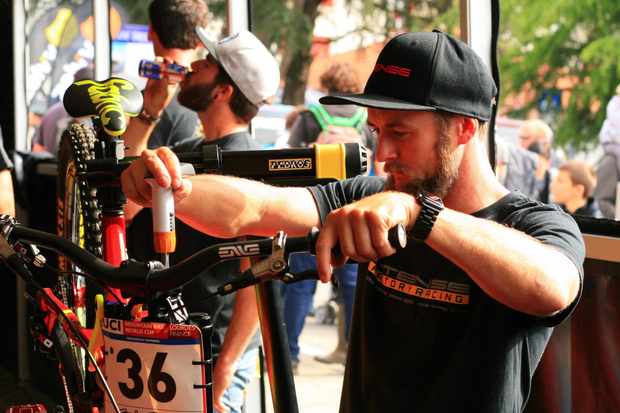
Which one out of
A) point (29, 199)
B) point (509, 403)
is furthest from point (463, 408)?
point (29, 199)

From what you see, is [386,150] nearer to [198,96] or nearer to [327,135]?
[198,96]

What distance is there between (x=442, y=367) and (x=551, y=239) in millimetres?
313

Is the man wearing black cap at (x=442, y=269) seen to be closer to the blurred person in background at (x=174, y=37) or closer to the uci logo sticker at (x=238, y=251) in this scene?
the uci logo sticker at (x=238, y=251)

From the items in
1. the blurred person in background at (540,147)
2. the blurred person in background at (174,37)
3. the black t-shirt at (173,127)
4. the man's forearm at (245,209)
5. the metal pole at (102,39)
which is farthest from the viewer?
the blurred person in background at (540,147)

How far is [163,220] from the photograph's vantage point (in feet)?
4.84

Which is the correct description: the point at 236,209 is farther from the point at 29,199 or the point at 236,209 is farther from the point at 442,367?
the point at 29,199

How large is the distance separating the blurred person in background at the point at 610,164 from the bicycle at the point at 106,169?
4.46 m

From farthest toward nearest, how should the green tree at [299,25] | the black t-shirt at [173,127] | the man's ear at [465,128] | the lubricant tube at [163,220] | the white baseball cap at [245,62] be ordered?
the green tree at [299,25], the black t-shirt at [173,127], the white baseball cap at [245,62], the man's ear at [465,128], the lubricant tube at [163,220]

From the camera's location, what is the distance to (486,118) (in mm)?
1728

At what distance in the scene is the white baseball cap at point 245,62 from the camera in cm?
282

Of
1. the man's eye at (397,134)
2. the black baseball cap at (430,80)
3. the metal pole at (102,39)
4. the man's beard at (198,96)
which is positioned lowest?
the man's eye at (397,134)

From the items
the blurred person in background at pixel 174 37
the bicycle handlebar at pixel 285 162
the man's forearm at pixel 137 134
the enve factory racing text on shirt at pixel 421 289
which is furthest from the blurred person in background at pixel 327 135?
the bicycle handlebar at pixel 285 162

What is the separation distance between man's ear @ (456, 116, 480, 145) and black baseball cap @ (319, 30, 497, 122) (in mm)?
15

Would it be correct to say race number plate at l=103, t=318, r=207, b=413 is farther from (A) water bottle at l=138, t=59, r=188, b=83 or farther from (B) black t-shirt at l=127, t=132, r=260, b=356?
(A) water bottle at l=138, t=59, r=188, b=83
